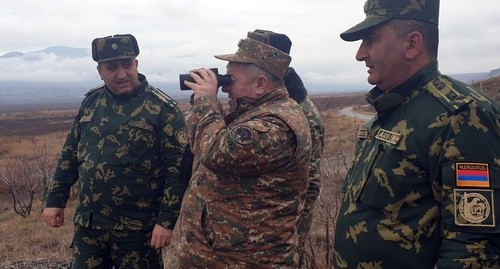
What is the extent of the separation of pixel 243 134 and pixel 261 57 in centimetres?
49

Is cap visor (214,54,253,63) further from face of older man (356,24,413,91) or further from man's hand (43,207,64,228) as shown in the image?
man's hand (43,207,64,228)

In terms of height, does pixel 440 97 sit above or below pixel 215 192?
above

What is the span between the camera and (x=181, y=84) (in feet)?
8.81

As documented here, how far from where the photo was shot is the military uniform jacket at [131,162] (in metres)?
3.19

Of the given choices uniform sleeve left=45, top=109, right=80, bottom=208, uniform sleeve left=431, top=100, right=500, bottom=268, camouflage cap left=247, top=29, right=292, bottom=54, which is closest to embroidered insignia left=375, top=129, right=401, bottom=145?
uniform sleeve left=431, top=100, right=500, bottom=268

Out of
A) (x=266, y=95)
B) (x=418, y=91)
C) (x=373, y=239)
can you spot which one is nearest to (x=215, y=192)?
(x=266, y=95)

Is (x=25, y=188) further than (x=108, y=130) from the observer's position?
Yes

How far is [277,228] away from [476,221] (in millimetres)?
1098

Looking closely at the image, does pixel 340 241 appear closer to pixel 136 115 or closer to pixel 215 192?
pixel 215 192

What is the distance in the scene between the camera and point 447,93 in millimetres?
1749

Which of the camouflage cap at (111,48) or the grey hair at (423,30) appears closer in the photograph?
the grey hair at (423,30)

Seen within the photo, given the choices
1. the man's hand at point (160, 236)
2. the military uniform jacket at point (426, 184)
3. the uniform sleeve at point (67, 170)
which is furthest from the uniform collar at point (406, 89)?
the uniform sleeve at point (67, 170)

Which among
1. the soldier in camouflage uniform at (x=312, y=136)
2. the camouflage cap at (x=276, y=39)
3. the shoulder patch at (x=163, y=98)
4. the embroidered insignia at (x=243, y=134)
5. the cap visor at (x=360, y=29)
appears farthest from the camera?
the shoulder patch at (x=163, y=98)

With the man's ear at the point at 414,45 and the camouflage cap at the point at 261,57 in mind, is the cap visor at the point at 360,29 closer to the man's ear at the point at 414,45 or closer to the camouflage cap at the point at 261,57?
the man's ear at the point at 414,45
